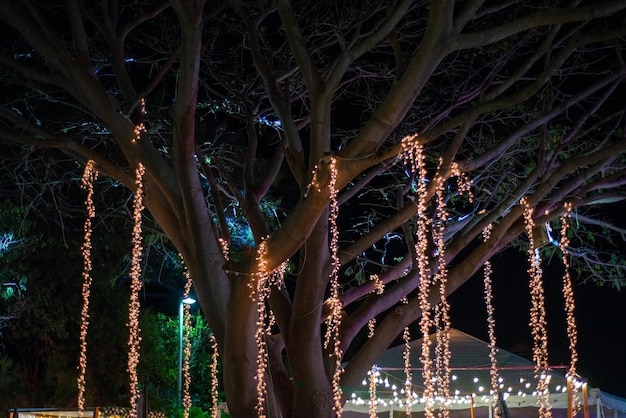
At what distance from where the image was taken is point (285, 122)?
741 cm

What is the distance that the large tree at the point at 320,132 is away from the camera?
6.47 metres

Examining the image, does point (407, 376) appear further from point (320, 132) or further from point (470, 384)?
point (320, 132)

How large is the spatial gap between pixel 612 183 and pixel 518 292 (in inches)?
449

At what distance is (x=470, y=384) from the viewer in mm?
10938

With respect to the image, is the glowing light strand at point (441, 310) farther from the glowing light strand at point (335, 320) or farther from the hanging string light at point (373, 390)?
the glowing light strand at point (335, 320)

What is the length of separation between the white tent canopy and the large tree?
5.17 feet

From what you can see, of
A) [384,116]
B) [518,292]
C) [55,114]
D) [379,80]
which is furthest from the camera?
[518,292]

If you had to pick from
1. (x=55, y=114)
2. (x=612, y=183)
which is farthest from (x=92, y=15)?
(x=612, y=183)

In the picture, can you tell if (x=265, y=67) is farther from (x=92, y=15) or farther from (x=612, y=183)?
(x=612, y=183)

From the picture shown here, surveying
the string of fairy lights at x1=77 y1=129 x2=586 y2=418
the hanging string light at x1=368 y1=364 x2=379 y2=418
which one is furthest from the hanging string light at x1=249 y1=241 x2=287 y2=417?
the hanging string light at x1=368 y1=364 x2=379 y2=418

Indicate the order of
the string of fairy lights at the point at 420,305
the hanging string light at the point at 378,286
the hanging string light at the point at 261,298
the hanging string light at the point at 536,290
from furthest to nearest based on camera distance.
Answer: the hanging string light at the point at 378,286
the hanging string light at the point at 536,290
the string of fairy lights at the point at 420,305
the hanging string light at the point at 261,298

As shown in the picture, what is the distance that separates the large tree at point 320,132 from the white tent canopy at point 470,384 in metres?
1.58

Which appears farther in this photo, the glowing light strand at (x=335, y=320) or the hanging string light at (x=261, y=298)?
the glowing light strand at (x=335, y=320)

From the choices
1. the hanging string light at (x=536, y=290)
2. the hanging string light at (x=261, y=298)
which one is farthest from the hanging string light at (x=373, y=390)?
the hanging string light at (x=261, y=298)
